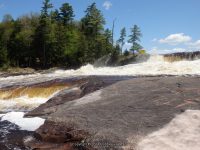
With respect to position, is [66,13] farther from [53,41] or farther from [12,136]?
[12,136]

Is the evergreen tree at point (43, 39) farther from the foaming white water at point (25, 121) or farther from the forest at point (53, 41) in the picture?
the foaming white water at point (25, 121)

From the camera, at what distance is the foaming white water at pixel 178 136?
24.0 feet

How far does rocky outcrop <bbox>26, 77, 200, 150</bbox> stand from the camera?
810 cm

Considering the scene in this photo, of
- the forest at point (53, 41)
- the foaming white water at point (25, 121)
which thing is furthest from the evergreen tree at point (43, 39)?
the foaming white water at point (25, 121)

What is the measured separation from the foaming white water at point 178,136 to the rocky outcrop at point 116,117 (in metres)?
0.20

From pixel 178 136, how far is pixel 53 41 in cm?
5956

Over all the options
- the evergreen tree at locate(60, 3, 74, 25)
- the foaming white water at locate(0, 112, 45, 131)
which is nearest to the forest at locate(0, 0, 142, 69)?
the evergreen tree at locate(60, 3, 74, 25)

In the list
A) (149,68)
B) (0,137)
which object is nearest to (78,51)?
(149,68)

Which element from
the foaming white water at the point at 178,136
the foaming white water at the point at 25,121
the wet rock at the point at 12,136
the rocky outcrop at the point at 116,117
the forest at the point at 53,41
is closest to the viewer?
the foaming white water at the point at 178,136

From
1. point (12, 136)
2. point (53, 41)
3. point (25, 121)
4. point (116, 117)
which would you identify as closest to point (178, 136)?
point (116, 117)

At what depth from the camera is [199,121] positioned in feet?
27.0

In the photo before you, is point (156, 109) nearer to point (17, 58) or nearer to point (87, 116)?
point (87, 116)

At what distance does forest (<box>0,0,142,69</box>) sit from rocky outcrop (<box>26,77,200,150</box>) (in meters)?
50.5

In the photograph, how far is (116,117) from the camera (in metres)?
9.12
